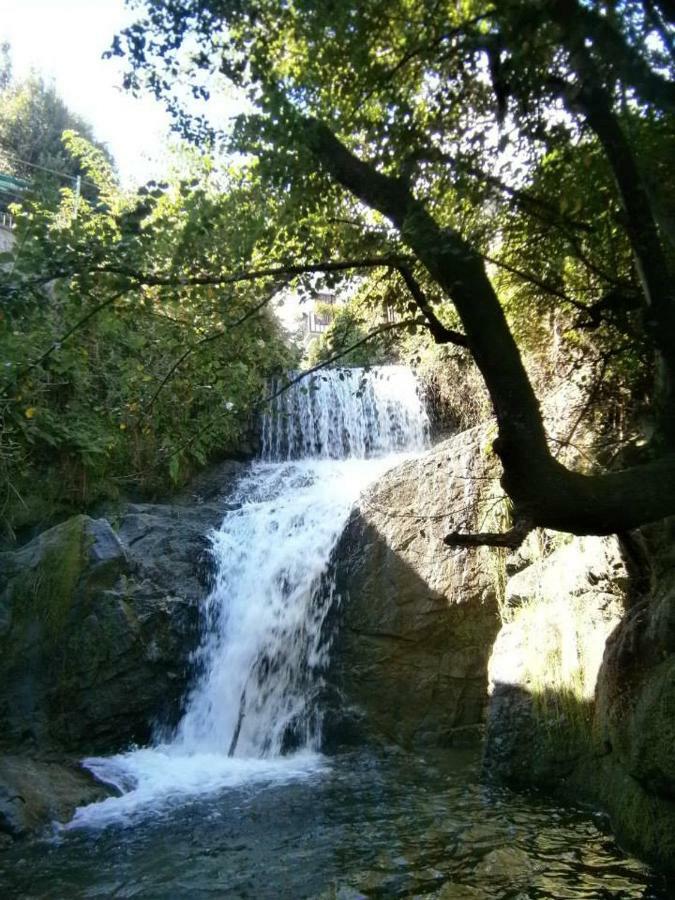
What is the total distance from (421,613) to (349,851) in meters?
3.19

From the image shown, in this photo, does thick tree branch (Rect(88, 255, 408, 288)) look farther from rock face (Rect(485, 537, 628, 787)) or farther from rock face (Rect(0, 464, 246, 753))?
rock face (Rect(0, 464, 246, 753))

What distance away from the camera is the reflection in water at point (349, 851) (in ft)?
14.0

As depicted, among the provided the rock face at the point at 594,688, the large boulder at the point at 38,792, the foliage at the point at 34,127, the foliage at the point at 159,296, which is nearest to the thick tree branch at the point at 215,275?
the foliage at the point at 159,296

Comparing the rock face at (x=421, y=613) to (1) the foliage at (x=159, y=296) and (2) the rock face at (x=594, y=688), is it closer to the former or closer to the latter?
(2) the rock face at (x=594, y=688)

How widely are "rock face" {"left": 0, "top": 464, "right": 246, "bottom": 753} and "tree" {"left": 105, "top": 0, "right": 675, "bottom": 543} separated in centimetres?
551

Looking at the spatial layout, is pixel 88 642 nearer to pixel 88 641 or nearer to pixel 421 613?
pixel 88 641

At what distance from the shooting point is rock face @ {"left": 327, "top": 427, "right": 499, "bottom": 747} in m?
7.55

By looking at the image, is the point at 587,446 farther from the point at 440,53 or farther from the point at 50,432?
the point at 50,432

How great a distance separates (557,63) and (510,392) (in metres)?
1.99

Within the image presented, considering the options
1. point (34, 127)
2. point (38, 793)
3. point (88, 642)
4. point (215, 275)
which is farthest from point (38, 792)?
point (34, 127)

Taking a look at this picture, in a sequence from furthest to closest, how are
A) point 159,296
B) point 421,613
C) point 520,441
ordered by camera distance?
point 421,613, point 159,296, point 520,441

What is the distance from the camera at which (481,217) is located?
5.08 meters

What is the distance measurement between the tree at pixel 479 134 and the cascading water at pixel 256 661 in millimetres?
1803

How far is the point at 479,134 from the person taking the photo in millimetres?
4246
